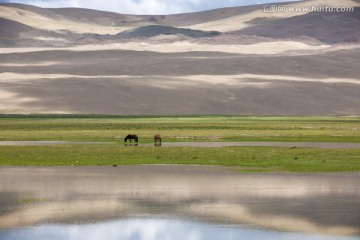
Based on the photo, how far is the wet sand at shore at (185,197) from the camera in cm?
1889

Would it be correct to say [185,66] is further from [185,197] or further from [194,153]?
[185,197]

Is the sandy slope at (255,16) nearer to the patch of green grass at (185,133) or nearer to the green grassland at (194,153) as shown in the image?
the patch of green grass at (185,133)

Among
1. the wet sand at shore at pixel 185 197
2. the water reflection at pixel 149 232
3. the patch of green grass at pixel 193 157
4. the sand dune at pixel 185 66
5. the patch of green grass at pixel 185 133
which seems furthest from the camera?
the sand dune at pixel 185 66

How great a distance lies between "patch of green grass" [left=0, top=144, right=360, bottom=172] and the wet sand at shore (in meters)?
1.94

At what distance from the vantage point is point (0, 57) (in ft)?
431

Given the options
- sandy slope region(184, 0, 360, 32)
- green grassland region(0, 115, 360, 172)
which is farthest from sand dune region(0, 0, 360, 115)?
green grassland region(0, 115, 360, 172)

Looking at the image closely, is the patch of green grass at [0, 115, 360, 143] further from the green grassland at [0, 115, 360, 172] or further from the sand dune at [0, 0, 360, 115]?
the sand dune at [0, 0, 360, 115]

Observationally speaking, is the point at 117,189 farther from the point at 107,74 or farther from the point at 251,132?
the point at 107,74

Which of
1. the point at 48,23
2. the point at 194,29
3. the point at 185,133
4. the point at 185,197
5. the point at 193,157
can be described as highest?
the point at 48,23

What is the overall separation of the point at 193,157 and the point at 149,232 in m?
16.1

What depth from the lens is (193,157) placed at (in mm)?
33281

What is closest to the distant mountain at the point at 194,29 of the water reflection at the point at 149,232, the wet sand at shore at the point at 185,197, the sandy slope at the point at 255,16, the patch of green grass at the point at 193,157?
the sandy slope at the point at 255,16

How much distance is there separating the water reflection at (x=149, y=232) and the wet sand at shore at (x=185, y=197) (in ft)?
1.82

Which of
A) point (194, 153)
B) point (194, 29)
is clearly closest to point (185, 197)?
point (194, 153)
